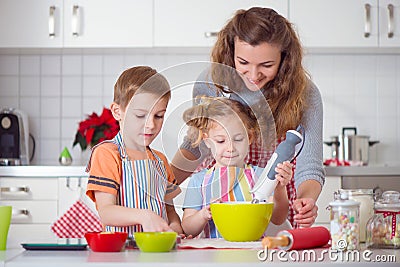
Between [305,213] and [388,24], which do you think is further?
[388,24]

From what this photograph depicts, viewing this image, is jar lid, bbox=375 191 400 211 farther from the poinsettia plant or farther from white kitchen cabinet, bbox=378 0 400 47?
white kitchen cabinet, bbox=378 0 400 47

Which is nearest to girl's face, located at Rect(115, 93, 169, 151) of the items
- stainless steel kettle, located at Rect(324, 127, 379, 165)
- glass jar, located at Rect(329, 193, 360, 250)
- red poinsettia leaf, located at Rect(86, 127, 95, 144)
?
glass jar, located at Rect(329, 193, 360, 250)

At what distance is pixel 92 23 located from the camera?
347 cm

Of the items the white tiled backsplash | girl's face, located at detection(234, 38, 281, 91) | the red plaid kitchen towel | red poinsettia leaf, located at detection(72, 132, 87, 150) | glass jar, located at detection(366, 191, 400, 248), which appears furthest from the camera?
the white tiled backsplash

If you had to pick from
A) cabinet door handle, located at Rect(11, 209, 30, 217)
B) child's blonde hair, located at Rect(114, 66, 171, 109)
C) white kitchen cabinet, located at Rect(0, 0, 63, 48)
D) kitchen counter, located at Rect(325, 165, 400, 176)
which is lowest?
cabinet door handle, located at Rect(11, 209, 30, 217)

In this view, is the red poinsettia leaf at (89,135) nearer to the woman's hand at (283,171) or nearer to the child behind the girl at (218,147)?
the child behind the girl at (218,147)

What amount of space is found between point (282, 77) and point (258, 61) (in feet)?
0.37

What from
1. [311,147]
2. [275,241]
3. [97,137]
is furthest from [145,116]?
[97,137]

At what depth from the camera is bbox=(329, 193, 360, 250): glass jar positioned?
1247 millimetres

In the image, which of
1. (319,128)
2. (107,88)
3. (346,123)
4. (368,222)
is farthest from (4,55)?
(368,222)

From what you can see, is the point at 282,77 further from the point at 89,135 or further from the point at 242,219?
the point at 89,135

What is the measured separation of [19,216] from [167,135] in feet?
6.14

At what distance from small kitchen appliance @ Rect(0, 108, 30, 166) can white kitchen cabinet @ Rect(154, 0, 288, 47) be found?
80cm

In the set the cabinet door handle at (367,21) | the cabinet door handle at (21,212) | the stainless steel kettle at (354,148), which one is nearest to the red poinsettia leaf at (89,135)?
the cabinet door handle at (21,212)
